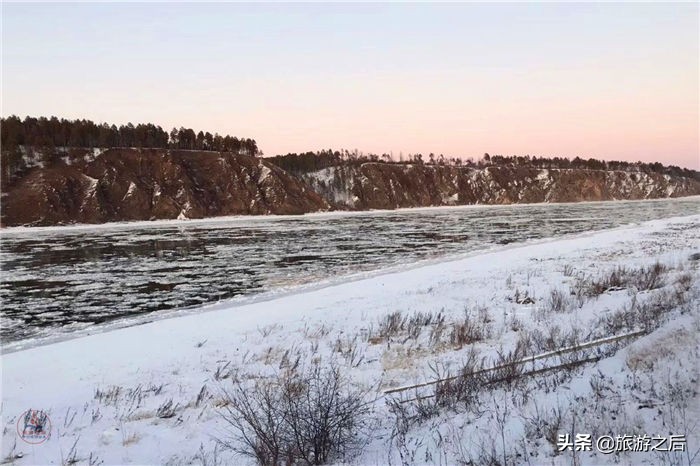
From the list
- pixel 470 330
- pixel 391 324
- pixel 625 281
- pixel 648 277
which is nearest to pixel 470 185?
pixel 648 277

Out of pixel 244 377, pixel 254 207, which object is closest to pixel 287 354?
pixel 244 377

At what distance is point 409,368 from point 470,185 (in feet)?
432

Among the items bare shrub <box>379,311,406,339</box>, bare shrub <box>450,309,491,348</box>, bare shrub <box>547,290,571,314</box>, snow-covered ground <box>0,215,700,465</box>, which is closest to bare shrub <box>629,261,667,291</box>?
snow-covered ground <box>0,215,700,465</box>

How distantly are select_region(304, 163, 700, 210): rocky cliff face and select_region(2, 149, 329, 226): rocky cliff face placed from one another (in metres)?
21.5

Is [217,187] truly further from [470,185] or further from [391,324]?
[391,324]

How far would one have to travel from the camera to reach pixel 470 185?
133875 millimetres

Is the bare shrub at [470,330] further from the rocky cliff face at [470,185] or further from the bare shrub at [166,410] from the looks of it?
the rocky cliff face at [470,185]

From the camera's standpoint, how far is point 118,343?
9.87 metres

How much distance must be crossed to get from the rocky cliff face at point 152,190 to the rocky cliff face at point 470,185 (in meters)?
21.5

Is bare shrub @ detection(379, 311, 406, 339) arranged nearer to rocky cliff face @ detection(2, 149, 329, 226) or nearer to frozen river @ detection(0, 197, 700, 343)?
frozen river @ detection(0, 197, 700, 343)

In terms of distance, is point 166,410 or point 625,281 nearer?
point 166,410

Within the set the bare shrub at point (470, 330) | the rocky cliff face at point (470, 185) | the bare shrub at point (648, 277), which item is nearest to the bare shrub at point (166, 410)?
the bare shrub at point (470, 330)

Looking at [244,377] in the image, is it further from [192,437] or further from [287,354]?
[192,437]

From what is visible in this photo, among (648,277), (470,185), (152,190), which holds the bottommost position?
(648,277)
